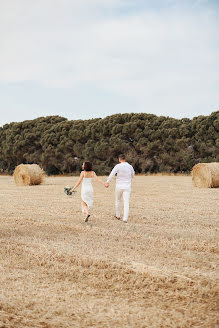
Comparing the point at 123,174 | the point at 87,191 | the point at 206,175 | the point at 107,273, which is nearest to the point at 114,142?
the point at 206,175

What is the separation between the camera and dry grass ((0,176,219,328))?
4.11m

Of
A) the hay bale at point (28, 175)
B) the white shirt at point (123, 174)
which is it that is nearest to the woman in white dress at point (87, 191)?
the white shirt at point (123, 174)

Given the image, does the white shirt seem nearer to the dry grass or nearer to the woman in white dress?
the woman in white dress

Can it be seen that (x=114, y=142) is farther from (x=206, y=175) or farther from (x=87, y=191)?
(x=87, y=191)

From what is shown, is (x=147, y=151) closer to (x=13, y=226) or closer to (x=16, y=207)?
(x=16, y=207)

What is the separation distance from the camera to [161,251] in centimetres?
656

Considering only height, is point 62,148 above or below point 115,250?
above

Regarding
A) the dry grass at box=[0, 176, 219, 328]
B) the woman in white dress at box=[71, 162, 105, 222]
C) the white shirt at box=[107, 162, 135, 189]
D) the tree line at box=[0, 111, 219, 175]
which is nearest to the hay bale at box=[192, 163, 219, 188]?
the dry grass at box=[0, 176, 219, 328]

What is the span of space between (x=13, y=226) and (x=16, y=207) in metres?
3.38

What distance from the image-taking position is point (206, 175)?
1912 cm

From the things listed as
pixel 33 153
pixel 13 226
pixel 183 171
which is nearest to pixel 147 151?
pixel 183 171

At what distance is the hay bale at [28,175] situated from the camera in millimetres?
21355

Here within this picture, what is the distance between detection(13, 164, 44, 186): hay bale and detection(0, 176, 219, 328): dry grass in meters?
11.7

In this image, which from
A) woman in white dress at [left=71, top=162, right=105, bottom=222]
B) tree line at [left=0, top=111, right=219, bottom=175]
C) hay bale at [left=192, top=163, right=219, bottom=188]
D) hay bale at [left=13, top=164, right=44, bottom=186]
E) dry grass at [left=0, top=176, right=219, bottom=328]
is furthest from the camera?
tree line at [left=0, top=111, right=219, bottom=175]
